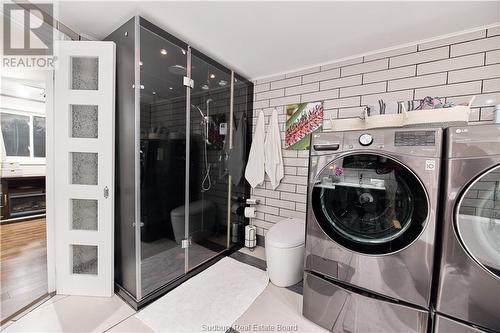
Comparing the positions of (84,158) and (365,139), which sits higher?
(365,139)

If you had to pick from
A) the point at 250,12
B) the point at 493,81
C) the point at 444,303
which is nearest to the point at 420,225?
→ the point at 444,303

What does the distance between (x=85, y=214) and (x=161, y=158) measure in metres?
0.75

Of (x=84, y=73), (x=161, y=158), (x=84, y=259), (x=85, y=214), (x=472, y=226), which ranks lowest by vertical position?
(x=84, y=259)

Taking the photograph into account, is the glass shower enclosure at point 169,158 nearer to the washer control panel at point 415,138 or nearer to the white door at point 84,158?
the white door at point 84,158

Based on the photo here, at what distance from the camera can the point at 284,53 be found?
6.50ft

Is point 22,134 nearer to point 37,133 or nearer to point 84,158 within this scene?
point 37,133

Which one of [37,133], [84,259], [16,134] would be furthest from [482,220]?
[16,134]

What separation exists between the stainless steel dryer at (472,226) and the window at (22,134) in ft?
16.3

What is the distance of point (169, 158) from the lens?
1901 millimetres

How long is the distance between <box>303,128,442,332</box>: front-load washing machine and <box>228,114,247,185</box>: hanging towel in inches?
47.9

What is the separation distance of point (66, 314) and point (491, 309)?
2488 mm

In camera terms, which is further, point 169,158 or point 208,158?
point 208,158

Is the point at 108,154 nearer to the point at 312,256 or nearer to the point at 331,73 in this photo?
the point at 312,256

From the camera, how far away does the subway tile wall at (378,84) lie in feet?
4.98
